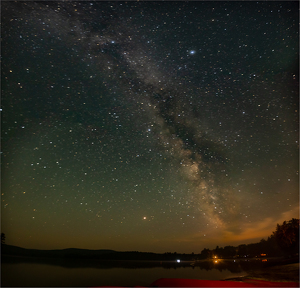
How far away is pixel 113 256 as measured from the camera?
114938 millimetres

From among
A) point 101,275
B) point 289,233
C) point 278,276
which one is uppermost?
point 289,233

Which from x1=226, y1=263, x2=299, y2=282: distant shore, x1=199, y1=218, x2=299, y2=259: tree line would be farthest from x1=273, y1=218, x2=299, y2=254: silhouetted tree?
x1=226, y1=263, x2=299, y2=282: distant shore

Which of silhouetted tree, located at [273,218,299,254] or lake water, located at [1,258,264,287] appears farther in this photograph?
silhouetted tree, located at [273,218,299,254]

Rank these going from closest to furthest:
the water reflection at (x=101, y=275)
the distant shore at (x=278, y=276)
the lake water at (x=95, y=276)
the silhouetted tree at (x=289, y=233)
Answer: the distant shore at (x=278, y=276) → the lake water at (x=95, y=276) → the water reflection at (x=101, y=275) → the silhouetted tree at (x=289, y=233)

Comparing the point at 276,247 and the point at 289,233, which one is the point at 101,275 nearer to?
the point at 289,233

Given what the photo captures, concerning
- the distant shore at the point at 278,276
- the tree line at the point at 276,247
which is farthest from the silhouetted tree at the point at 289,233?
the distant shore at the point at 278,276

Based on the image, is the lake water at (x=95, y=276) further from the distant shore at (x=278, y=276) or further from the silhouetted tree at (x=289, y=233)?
the silhouetted tree at (x=289, y=233)

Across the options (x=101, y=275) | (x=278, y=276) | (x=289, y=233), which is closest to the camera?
(x=278, y=276)

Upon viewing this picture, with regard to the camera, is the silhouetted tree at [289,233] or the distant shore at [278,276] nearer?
the distant shore at [278,276]

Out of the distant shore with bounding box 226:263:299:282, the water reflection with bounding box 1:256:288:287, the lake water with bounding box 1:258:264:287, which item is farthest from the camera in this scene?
the water reflection with bounding box 1:256:288:287

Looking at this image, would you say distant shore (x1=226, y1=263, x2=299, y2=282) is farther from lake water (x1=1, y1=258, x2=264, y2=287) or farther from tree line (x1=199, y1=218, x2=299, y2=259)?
tree line (x1=199, y1=218, x2=299, y2=259)

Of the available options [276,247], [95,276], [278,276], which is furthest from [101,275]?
[276,247]

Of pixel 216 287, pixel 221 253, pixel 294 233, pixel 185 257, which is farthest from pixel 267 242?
pixel 216 287

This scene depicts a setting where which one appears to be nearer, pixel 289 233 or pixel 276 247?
pixel 289 233
